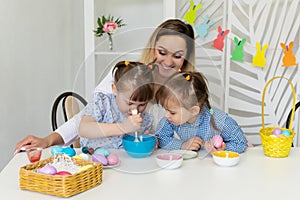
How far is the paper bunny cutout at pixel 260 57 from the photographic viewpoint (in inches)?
108

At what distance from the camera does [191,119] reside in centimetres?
127

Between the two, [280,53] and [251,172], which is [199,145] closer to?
[251,172]

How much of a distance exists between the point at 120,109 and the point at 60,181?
28 cm

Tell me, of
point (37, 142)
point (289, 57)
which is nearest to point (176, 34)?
point (37, 142)

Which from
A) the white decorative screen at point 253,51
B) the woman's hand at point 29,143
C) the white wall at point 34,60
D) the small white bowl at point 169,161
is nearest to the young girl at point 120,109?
the small white bowl at point 169,161

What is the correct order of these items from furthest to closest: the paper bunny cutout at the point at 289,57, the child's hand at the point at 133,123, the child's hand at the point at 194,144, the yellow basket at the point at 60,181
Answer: the paper bunny cutout at the point at 289,57
the child's hand at the point at 194,144
the child's hand at the point at 133,123
the yellow basket at the point at 60,181

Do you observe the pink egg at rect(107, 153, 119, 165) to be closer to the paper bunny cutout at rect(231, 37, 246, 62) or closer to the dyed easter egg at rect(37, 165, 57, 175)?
the dyed easter egg at rect(37, 165, 57, 175)

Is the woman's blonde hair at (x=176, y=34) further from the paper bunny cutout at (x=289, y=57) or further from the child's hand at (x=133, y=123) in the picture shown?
the paper bunny cutout at (x=289, y=57)

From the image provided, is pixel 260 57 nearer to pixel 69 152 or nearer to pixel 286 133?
pixel 286 133

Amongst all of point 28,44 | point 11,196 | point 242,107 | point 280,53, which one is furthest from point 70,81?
point 11,196

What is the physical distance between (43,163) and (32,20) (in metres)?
1.72

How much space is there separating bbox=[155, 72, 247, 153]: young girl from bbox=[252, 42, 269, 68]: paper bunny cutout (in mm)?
1409

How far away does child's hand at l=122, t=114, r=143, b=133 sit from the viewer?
1155 millimetres

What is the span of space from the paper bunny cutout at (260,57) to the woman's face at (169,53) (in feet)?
5.30
